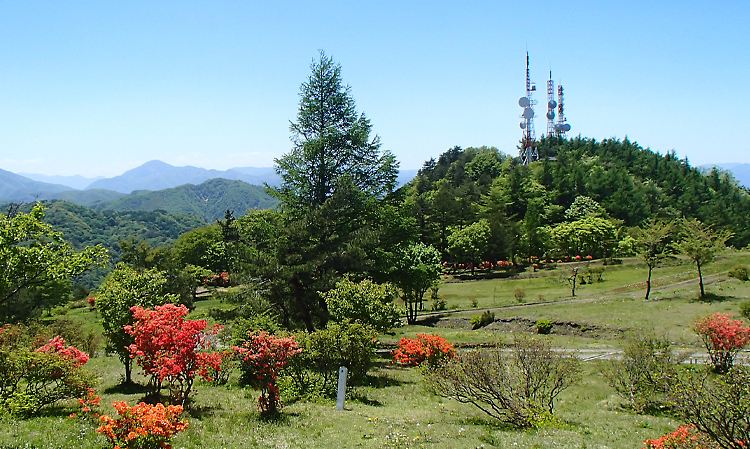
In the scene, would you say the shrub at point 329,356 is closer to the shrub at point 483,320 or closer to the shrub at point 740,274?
the shrub at point 483,320

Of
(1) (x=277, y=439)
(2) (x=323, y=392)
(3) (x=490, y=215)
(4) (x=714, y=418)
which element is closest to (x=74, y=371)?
(1) (x=277, y=439)

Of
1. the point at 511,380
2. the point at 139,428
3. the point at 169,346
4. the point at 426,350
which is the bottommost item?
the point at 426,350

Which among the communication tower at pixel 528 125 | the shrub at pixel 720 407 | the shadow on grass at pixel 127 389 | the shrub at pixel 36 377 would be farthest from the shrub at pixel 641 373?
the communication tower at pixel 528 125

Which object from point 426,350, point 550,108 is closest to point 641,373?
point 426,350

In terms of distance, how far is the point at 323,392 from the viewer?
15.0m

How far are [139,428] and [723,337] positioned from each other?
19.9 metres

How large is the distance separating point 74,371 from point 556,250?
218ft

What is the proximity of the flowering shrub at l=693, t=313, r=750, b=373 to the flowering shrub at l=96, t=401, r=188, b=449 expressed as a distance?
1891 cm

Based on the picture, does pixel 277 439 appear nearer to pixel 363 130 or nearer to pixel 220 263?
pixel 363 130

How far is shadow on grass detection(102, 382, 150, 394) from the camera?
575 inches

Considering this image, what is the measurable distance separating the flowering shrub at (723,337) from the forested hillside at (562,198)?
45.1m

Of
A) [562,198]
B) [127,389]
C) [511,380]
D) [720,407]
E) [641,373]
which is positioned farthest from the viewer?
[562,198]

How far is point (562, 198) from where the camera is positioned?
3529 inches

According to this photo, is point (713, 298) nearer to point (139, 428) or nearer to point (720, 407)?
point (720, 407)
